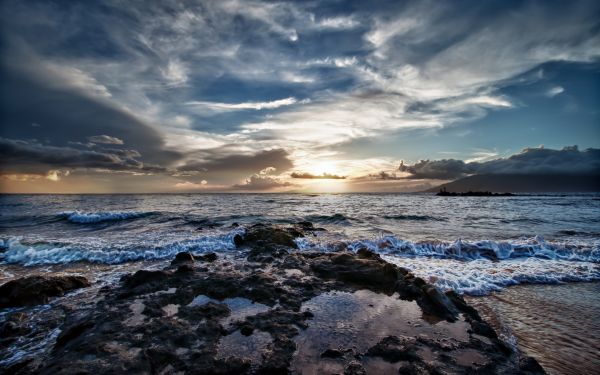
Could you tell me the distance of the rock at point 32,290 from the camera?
635 centimetres

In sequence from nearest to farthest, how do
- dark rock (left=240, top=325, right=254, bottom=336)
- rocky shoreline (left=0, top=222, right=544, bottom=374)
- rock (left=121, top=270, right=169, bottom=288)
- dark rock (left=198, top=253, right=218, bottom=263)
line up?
rocky shoreline (left=0, top=222, right=544, bottom=374) < dark rock (left=240, top=325, right=254, bottom=336) < rock (left=121, top=270, right=169, bottom=288) < dark rock (left=198, top=253, right=218, bottom=263)

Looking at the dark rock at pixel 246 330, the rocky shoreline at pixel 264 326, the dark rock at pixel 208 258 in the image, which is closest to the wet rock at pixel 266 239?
the dark rock at pixel 208 258

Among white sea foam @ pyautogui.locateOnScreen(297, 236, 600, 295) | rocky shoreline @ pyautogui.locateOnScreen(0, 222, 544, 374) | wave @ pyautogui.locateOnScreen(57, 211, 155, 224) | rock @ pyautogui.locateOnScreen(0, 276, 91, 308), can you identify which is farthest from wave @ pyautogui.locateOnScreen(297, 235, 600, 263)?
wave @ pyautogui.locateOnScreen(57, 211, 155, 224)

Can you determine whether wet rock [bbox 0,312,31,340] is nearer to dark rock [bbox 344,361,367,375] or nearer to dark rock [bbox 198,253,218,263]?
dark rock [bbox 198,253,218,263]

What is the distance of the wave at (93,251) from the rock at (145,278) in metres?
4.49

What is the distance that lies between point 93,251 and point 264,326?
10.8m

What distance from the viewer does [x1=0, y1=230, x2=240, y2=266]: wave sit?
1095cm

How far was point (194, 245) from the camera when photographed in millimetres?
13078

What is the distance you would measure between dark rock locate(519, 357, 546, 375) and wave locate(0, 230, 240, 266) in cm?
1101

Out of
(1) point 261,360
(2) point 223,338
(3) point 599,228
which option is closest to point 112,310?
(2) point 223,338

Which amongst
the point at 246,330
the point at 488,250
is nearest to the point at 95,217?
the point at 246,330

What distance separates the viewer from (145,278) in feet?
23.5

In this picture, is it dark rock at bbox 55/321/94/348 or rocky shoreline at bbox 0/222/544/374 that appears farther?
dark rock at bbox 55/321/94/348

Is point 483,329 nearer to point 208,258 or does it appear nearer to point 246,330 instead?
point 246,330
